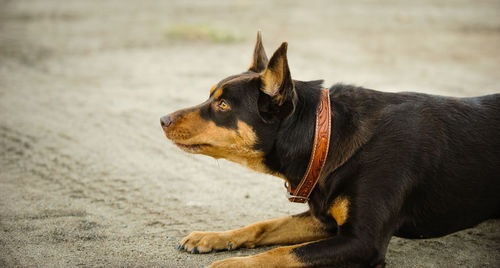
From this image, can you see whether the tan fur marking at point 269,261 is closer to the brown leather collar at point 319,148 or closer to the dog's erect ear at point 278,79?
the brown leather collar at point 319,148

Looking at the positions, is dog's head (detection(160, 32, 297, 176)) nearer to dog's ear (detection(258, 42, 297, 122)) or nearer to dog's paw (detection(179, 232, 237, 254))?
dog's ear (detection(258, 42, 297, 122))

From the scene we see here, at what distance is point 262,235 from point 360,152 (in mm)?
1282

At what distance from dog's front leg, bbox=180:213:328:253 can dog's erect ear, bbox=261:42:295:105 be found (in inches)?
49.2

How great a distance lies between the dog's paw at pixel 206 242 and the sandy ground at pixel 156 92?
80mm

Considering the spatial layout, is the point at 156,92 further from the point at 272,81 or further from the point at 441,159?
the point at 441,159

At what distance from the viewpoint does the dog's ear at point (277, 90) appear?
11.6 feet

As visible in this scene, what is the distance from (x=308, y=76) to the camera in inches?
402

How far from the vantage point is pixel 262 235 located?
424 cm

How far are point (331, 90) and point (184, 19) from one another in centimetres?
1433

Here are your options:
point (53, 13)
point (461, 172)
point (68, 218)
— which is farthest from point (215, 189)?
point (53, 13)

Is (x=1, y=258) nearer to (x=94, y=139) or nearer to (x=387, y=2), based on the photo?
(x=94, y=139)

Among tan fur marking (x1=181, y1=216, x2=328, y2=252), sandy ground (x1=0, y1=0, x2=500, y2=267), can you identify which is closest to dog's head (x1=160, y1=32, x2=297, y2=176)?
tan fur marking (x1=181, y1=216, x2=328, y2=252)

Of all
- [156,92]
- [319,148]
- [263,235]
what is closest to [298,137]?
[319,148]

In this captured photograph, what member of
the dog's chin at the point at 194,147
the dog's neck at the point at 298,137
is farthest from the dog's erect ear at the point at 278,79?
the dog's chin at the point at 194,147
